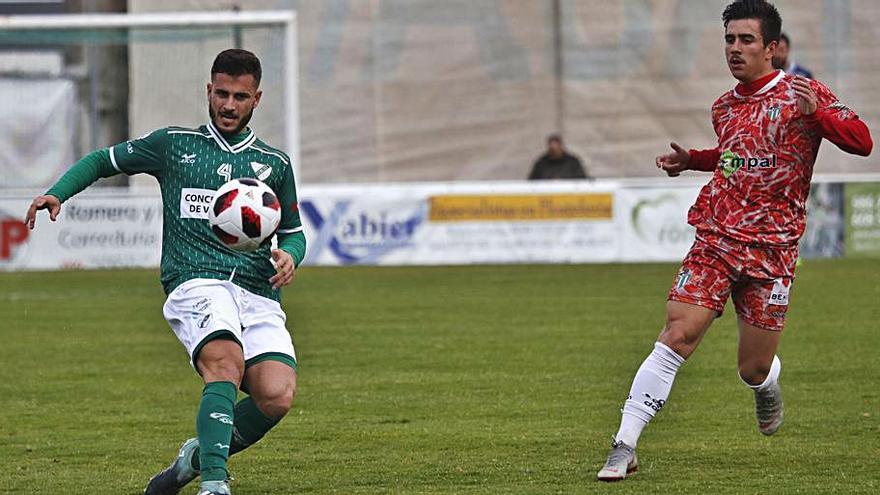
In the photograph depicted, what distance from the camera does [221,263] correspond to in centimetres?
654

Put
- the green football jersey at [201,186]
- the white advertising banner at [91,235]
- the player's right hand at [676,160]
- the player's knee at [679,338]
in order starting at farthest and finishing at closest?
1. the white advertising banner at [91,235]
2. the player's right hand at [676,160]
3. the player's knee at [679,338]
4. the green football jersey at [201,186]

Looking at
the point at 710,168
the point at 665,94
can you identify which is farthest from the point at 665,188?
the point at 710,168

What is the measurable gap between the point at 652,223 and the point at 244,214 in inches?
652

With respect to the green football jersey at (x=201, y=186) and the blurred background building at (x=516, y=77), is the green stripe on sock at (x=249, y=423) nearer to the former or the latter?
the green football jersey at (x=201, y=186)

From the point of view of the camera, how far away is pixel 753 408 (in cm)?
929

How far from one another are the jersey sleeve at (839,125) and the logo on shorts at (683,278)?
78cm

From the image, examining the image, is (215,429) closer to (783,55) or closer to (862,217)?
(783,55)

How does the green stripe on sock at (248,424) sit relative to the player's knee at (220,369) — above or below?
below

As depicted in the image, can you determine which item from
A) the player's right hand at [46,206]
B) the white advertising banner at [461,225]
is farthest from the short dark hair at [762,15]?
the white advertising banner at [461,225]

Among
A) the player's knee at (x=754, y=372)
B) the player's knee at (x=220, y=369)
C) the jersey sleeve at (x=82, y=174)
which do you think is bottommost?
the player's knee at (x=754, y=372)

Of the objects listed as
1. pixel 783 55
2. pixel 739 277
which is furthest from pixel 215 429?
pixel 783 55

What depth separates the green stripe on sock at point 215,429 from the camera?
20.1ft

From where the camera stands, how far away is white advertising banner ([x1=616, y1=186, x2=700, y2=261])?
22.4 meters

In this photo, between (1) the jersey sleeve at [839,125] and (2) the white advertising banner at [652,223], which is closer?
(1) the jersey sleeve at [839,125]
